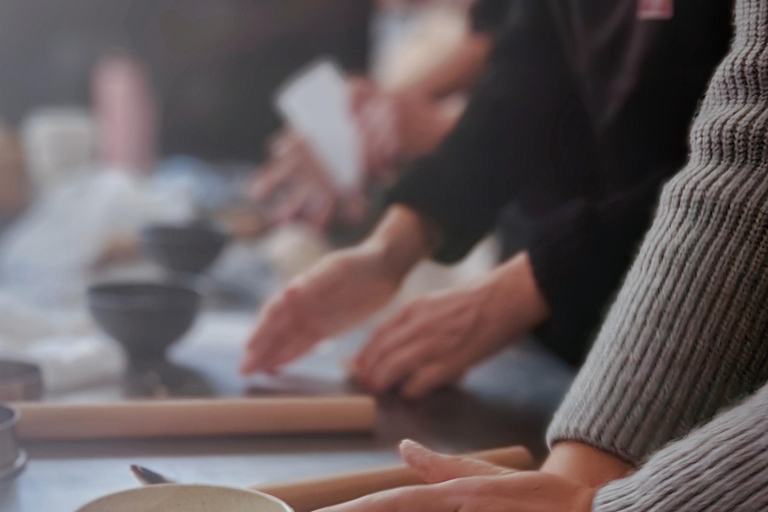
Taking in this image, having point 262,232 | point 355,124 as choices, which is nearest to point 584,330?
point 355,124

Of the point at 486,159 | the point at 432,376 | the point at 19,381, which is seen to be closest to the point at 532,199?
the point at 486,159

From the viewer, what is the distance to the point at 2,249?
2.07 meters

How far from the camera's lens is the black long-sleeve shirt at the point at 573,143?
1.01 metres

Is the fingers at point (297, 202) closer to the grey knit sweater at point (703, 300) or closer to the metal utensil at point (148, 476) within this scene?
the metal utensil at point (148, 476)

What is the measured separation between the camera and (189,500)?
62 cm

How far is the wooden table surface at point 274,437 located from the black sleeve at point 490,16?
565 mm

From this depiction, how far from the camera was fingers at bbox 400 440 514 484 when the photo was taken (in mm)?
645

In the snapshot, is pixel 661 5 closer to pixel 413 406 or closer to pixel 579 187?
pixel 579 187

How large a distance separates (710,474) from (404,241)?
0.79 meters

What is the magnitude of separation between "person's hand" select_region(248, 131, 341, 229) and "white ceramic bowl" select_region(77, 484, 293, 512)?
1506mm

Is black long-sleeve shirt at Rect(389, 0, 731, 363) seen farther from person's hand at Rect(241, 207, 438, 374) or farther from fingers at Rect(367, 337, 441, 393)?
fingers at Rect(367, 337, 441, 393)

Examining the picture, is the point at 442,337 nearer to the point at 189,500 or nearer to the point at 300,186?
the point at 189,500

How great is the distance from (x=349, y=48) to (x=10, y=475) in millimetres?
3389

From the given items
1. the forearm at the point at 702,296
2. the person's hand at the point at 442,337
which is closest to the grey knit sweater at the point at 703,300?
the forearm at the point at 702,296
